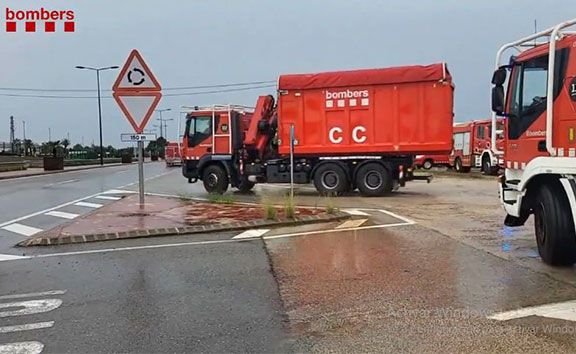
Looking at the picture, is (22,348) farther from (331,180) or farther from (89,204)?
(331,180)

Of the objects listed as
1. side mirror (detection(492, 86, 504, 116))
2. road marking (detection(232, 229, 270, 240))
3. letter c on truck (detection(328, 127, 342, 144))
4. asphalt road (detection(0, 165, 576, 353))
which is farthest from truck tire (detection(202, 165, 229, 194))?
side mirror (detection(492, 86, 504, 116))

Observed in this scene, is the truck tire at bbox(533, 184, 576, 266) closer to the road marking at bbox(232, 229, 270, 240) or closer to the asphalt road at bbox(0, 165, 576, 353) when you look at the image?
the asphalt road at bbox(0, 165, 576, 353)

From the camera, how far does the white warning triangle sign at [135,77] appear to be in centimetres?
A: 1202

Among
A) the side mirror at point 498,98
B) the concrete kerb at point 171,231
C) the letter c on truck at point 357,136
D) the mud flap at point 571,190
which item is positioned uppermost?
the side mirror at point 498,98

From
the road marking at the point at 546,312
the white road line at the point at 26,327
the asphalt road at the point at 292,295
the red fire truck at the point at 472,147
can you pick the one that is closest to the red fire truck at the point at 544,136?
the asphalt road at the point at 292,295

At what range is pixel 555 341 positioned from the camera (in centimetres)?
455

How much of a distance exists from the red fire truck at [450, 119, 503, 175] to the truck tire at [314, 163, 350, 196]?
1258 cm

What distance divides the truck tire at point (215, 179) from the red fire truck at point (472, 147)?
48.3 ft

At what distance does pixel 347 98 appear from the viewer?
18641 millimetres

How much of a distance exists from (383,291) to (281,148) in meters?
13.5

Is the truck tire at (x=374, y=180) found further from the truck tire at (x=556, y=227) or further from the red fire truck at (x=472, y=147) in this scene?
the red fire truck at (x=472, y=147)

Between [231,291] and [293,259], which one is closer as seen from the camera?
[231,291]

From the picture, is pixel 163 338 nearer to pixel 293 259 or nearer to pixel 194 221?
pixel 293 259

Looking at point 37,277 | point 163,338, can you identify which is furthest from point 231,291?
point 37,277
